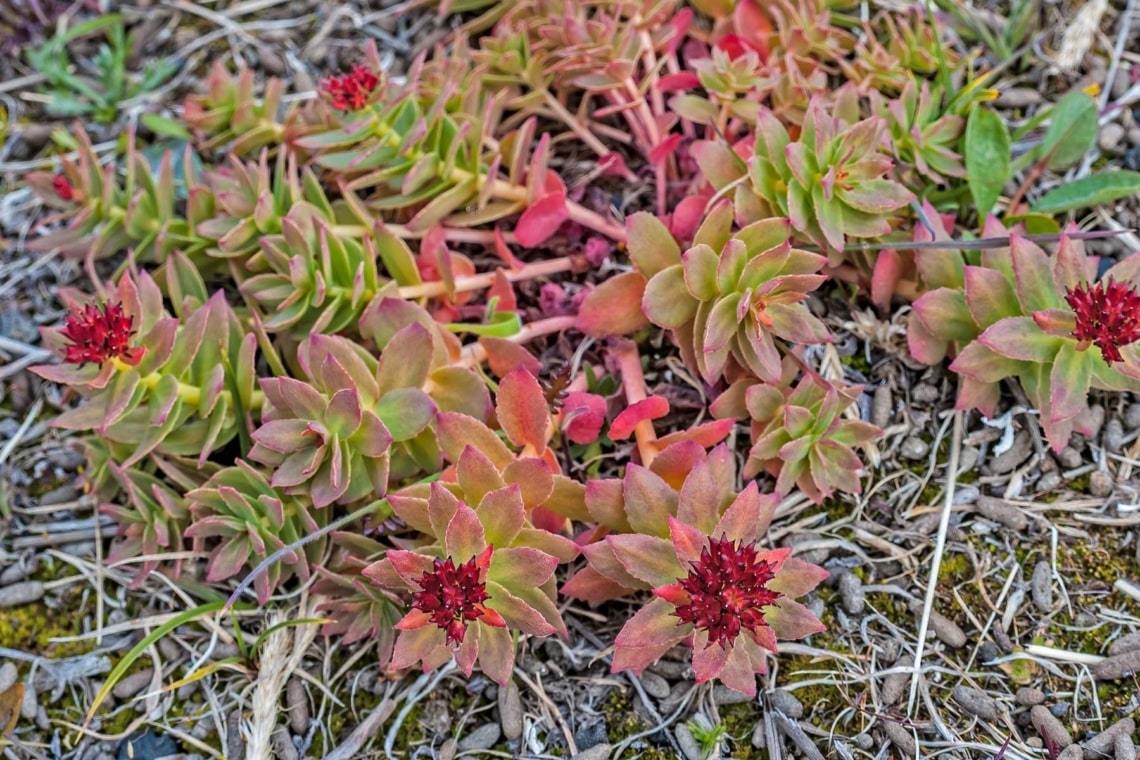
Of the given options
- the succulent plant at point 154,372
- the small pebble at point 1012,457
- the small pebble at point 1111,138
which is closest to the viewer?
the succulent plant at point 154,372

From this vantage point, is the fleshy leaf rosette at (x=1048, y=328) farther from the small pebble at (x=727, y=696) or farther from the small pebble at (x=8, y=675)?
the small pebble at (x=8, y=675)

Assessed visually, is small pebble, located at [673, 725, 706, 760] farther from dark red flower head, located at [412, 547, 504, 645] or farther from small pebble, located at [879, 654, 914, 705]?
dark red flower head, located at [412, 547, 504, 645]

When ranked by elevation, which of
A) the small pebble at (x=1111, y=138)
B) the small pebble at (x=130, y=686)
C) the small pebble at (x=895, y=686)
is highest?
the small pebble at (x=1111, y=138)

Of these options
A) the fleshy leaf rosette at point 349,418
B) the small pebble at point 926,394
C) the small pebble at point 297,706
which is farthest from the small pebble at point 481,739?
the small pebble at point 926,394

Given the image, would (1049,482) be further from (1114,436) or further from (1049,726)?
(1049,726)

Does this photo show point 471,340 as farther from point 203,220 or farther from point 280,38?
point 280,38

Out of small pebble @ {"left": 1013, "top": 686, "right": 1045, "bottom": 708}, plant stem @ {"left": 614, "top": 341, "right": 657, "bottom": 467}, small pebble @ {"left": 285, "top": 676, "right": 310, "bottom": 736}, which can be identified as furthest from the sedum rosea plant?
small pebble @ {"left": 285, "top": 676, "right": 310, "bottom": 736}

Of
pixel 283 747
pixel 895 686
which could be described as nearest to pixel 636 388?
pixel 895 686
